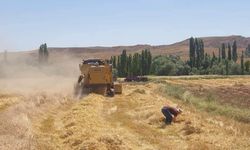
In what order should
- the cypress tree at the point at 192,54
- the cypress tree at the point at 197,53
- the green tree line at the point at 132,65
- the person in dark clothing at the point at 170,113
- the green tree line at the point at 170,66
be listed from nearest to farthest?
the person in dark clothing at the point at 170,113 < the green tree line at the point at 132,65 < the green tree line at the point at 170,66 < the cypress tree at the point at 197,53 < the cypress tree at the point at 192,54

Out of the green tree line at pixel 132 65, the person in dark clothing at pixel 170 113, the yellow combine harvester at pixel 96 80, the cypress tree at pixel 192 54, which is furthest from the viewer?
the cypress tree at pixel 192 54

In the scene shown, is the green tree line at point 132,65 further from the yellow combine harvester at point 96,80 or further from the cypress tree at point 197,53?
the yellow combine harvester at point 96,80

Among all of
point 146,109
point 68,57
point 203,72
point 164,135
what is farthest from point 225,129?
point 203,72

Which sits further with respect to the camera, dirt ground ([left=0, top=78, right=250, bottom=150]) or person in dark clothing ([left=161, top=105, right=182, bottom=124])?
person in dark clothing ([left=161, top=105, right=182, bottom=124])

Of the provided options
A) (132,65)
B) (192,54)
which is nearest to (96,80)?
(132,65)

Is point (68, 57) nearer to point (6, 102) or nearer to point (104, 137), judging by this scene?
point (6, 102)

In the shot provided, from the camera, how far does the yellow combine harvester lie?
139 feet

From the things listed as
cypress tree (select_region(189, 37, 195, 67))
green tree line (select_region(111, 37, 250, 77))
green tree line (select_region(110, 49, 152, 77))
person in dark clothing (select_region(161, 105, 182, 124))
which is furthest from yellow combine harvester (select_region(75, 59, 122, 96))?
cypress tree (select_region(189, 37, 195, 67))

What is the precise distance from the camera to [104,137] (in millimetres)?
17031

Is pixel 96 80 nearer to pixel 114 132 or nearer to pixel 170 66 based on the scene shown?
pixel 114 132

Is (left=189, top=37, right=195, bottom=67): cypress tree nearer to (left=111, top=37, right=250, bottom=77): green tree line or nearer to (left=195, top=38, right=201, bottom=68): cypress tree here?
(left=111, top=37, right=250, bottom=77): green tree line

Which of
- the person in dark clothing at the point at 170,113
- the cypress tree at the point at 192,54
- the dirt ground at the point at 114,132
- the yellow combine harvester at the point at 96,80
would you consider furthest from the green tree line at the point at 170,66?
the person in dark clothing at the point at 170,113

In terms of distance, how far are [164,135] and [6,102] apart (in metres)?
15.2

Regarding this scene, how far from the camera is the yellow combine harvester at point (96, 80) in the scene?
42.3 meters
